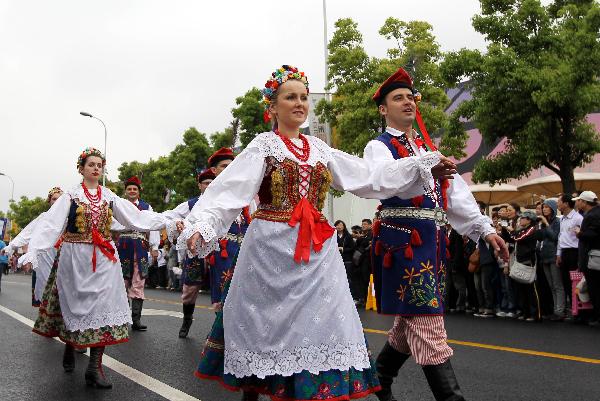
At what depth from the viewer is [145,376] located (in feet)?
20.4

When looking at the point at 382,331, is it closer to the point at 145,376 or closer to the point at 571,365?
the point at 571,365

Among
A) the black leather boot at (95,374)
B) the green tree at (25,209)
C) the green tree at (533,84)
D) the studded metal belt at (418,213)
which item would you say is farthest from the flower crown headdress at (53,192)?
the green tree at (25,209)

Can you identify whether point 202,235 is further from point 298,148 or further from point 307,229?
point 298,148

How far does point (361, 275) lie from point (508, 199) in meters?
11.1

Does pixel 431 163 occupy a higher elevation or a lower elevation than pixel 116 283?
higher

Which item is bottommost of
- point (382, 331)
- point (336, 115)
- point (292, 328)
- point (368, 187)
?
point (382, 331)

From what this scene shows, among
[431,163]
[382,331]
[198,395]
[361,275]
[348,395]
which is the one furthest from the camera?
[361,275]

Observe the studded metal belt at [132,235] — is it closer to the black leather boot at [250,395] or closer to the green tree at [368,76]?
the black leather boot at [250,395]

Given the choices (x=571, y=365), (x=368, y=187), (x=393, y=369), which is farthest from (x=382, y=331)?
(x=368, y=187)

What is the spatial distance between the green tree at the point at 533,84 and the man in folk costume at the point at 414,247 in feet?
47.0

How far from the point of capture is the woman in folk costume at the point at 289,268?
3686 mm

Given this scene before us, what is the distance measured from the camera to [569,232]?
1121 cm

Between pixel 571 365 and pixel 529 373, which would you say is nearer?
pixel 529 373

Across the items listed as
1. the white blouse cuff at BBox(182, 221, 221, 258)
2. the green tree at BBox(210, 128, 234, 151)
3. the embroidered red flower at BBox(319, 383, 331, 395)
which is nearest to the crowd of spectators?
the embroidered red flower at BBox(319, 383, 331, 395)
